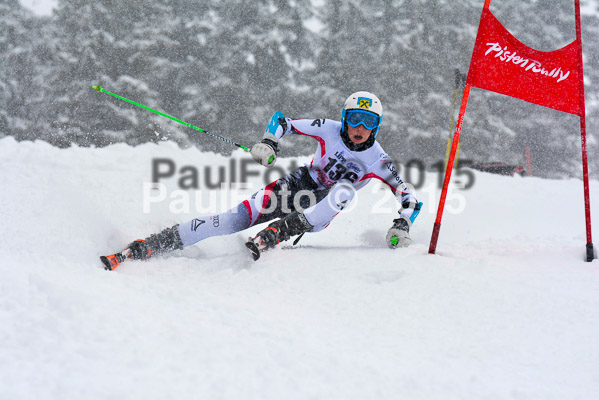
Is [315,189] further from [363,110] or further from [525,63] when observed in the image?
[525,63]

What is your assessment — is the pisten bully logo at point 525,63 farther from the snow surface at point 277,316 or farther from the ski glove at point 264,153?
the ski glove at point 264,153

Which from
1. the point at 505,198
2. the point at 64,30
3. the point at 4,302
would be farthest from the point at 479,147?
the point at 4,302

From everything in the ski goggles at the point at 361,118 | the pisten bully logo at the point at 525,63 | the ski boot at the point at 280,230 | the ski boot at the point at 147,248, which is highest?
the pisten bully logo at the point at 525,63

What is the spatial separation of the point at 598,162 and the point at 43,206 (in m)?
28.9

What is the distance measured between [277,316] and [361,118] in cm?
230

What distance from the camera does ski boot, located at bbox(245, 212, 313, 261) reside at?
13.9 feet

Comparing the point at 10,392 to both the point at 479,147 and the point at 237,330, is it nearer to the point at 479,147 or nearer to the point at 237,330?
the point at 237,330

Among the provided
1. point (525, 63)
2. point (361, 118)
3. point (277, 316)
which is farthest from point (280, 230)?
point (525, 63)

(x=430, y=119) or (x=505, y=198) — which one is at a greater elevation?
(x=430, y=119)

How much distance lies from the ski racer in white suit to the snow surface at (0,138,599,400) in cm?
21

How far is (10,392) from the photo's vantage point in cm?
163

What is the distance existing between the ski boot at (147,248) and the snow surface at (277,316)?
0.30 feet

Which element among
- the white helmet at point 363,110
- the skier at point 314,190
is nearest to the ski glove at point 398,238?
the skier at point 314,190

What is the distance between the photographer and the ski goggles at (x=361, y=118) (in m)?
4.48
